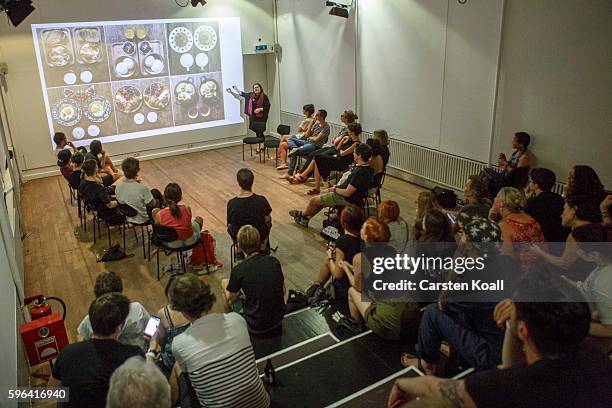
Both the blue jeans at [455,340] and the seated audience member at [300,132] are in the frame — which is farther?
the seated audience member at [300,132]

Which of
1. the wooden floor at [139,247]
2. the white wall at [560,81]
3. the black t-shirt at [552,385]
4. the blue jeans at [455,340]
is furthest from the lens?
the white wall at [560,81]

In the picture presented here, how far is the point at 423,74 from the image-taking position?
7.57 m

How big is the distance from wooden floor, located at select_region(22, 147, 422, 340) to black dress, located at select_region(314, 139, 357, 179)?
0.48 metres

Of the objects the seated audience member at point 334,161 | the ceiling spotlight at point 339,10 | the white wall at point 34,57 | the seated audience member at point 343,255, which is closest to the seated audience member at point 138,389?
the seated audience member at point 343,255

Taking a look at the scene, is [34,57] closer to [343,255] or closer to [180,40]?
[180,40]

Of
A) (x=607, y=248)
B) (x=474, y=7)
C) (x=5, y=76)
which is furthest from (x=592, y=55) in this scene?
(x=5, y=76)

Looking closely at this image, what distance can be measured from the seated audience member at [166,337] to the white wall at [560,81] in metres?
5.03

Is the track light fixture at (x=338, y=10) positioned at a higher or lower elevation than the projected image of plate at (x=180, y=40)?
higher

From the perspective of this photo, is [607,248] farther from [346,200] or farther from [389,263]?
[346,200]

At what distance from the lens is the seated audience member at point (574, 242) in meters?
3.85

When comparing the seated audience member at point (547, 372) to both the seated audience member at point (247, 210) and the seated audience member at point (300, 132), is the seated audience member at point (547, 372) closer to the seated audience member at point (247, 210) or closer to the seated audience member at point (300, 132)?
the seated audience member at point (247, 210)

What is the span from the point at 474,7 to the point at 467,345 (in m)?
5.21

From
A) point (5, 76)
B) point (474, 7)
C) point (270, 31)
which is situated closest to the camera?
point (474, 7)

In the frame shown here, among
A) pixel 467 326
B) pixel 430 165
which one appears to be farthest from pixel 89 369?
pixel 430 165
